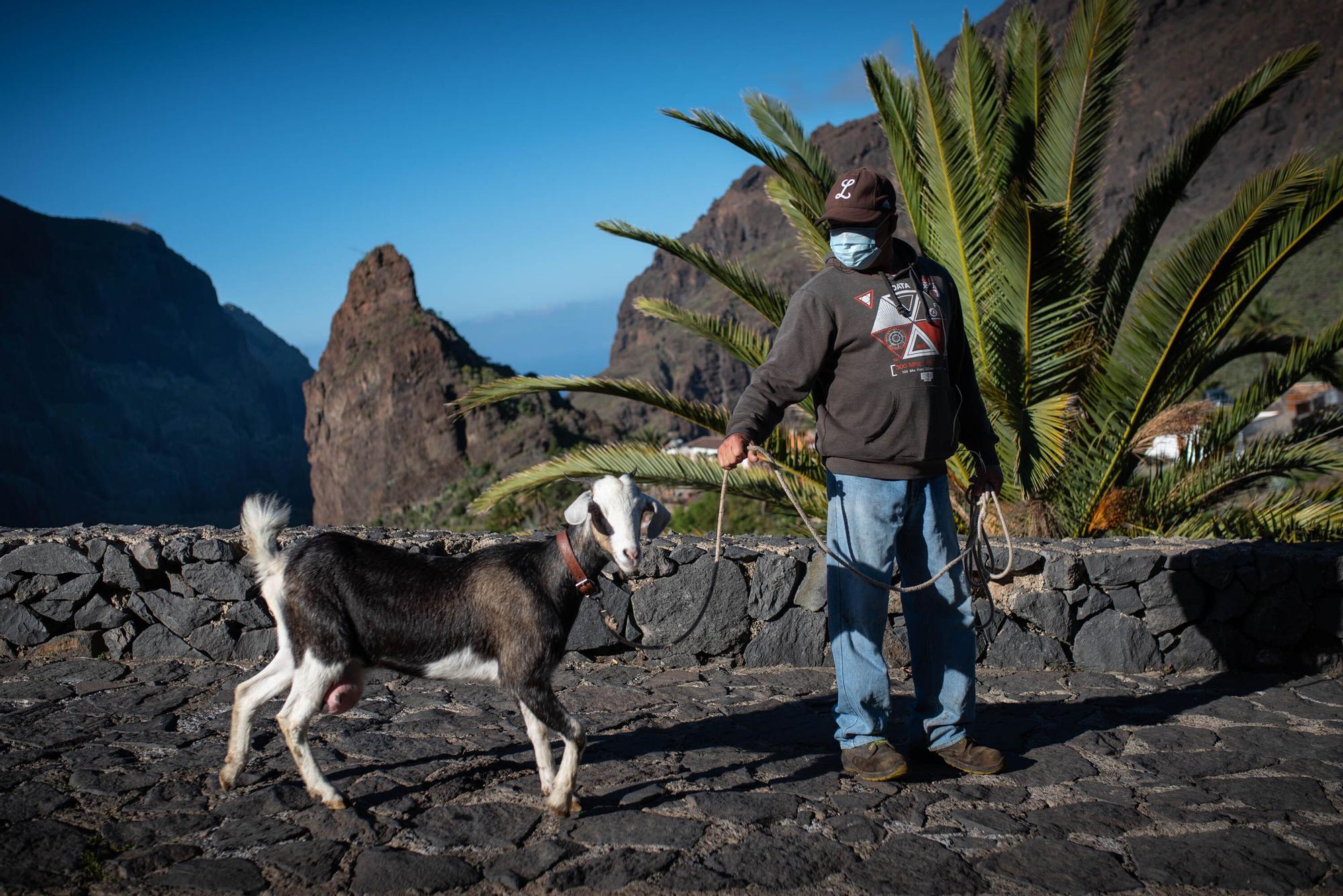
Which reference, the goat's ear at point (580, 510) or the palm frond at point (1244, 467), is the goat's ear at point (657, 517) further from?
the palm frond at point (1244, 467)

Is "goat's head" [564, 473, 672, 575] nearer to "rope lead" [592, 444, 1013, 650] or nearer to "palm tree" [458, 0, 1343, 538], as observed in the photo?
"rope lead" [592, 444, 1013, 650]

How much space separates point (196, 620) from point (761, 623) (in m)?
3.52

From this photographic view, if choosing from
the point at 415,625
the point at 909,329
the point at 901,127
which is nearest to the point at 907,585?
the point at 909,329

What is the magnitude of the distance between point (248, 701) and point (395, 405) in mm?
55889

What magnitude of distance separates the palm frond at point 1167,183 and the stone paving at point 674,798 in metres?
4.27

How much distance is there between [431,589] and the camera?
12.7 ft

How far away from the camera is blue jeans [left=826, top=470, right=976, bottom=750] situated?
3967 mm

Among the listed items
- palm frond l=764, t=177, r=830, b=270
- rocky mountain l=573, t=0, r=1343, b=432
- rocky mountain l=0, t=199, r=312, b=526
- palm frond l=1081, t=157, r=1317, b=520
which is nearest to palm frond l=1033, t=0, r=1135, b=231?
palm frond l=1081, t=157, r=1317, b=520

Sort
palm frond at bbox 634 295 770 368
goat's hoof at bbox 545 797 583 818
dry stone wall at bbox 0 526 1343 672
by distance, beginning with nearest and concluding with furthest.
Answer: goat's hoof at bbox 545 797 583 818, dry stone wall at bbox 0 526 1343 672, palm frond at bbox 634 295 770 368

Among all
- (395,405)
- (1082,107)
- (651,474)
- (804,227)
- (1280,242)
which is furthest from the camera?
(395,405)

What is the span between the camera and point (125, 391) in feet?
346

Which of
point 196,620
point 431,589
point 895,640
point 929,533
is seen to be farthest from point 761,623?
point 196,620

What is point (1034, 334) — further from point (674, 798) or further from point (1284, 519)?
point (674, 798)

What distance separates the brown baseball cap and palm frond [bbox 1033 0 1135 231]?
4288 mm
